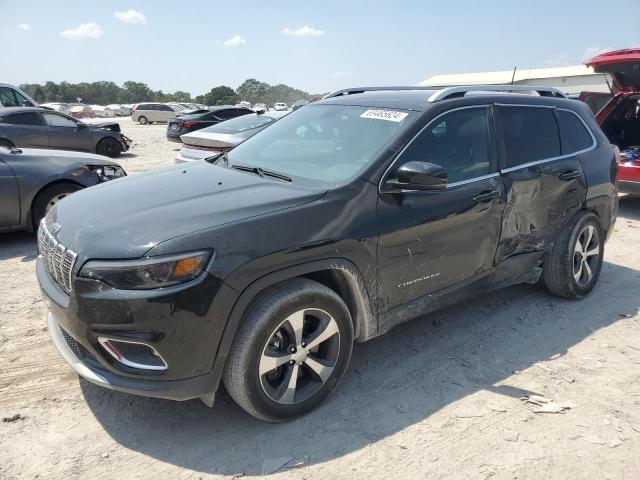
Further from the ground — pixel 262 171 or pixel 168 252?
pixel 262 171

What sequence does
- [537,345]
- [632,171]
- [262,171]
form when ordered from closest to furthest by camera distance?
[262,171] < [537,345] < [632,171]

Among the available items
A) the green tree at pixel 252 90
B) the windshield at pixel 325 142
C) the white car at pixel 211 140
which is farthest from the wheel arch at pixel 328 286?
the green tree at pixel 252 90

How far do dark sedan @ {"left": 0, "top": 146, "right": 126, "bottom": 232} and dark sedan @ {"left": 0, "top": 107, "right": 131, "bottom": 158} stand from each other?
243 inches

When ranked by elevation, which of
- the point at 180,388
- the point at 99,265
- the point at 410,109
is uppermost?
the point at 410,109

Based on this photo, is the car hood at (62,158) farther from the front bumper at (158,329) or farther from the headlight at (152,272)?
the headlight at (152,272)

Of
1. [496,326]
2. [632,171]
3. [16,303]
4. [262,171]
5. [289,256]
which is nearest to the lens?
[289,256]

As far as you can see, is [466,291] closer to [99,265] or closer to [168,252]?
[168,252]

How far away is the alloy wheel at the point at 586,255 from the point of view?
4.52m

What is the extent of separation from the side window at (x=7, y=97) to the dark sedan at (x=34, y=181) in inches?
366

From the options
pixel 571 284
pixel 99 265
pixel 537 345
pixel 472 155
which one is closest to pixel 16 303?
pixel 99 265

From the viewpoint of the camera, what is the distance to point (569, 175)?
4.31 metres

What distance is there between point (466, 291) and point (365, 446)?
1.42 metres

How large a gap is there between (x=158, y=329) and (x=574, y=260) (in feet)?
11.9

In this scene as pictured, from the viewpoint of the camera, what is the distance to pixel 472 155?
144 inches
